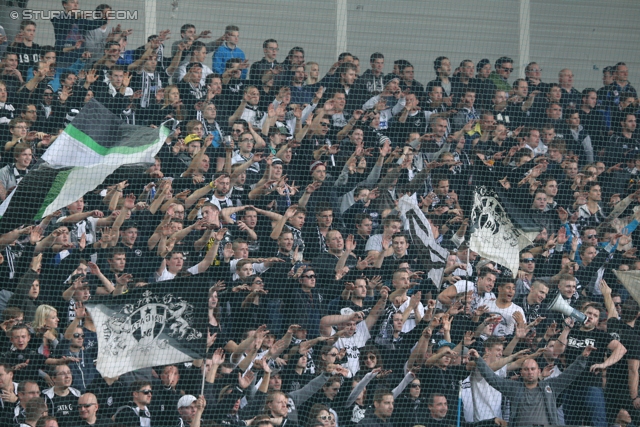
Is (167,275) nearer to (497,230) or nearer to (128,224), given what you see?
(128,224)

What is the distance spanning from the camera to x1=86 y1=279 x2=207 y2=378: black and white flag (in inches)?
262

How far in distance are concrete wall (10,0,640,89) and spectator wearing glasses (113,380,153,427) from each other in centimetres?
273

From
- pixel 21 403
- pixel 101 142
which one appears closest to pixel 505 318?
pixel 101 142

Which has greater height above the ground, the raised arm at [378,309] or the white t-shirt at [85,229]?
the white t-shirt at [85,229]

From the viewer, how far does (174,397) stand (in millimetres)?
6637

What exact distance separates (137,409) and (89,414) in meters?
0.30

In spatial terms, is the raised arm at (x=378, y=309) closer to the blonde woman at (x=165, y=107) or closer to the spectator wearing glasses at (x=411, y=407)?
the spectator wearing glasses at (x=411, y=407)

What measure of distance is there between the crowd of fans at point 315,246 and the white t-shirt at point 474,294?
11 mm

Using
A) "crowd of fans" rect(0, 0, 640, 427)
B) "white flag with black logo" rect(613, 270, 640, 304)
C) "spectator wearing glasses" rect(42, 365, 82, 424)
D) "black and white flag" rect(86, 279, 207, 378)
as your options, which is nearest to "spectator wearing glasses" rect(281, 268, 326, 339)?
"crowd of fans" rect(0, 0, 640, 427)

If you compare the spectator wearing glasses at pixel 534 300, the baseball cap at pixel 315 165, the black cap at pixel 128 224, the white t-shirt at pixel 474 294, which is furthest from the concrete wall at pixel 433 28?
the spectator wearing glasses at pixel 534 300

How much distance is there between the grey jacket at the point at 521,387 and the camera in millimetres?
7074

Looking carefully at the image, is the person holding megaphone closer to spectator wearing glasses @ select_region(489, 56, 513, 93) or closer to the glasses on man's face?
spectator wearing glasses @ select_region(489, 56, 513, 93)

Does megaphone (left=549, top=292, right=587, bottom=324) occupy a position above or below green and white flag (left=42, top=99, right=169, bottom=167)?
below

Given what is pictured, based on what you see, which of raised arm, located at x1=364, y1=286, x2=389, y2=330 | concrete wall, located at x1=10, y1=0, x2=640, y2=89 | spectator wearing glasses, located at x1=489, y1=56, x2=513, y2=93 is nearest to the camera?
raised arm, located at x1=364, y1=286, x2=389, y2=330
